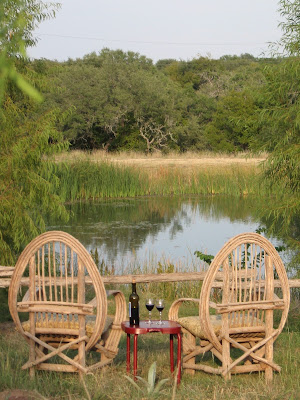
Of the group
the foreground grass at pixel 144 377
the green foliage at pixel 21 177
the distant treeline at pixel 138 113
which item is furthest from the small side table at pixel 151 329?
the distant treeline at pixel 138 113

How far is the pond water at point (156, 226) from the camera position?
1289 cm

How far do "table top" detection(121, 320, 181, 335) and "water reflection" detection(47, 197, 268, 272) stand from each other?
7.13m

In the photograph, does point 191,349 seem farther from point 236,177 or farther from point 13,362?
point 236,177

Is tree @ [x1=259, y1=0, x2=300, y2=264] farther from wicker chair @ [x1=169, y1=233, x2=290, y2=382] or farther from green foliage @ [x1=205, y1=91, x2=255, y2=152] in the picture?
green foliage @ [x1=205, y1=91, x2=255, y2=152]

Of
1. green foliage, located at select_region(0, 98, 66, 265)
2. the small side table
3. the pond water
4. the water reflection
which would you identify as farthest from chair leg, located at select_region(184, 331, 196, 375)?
the water reflection

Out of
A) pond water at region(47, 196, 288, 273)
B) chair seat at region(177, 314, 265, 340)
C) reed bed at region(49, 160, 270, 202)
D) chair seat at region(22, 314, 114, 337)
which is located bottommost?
pond water at region(47, 196, 288, 273)

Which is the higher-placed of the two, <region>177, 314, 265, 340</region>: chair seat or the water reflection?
<region>177, 314, 265, 340</region>: chair seat

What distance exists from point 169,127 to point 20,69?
32579 millimetres

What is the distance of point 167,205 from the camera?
21281 mm

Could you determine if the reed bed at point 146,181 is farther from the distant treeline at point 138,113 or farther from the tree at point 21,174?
the distant treeline at point 138,113

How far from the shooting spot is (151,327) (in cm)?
382

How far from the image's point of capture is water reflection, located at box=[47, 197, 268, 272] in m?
13.3

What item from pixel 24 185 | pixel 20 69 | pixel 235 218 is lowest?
pixel 235 218

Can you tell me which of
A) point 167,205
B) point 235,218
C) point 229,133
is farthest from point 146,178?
point 229,133
